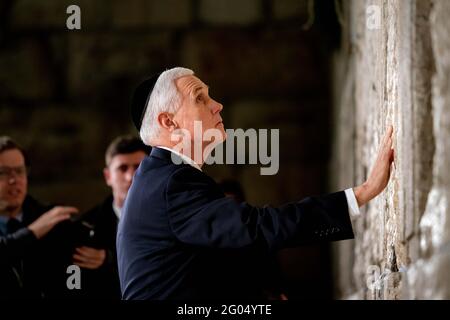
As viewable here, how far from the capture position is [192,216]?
2.14m

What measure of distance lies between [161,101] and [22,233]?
4.17ft

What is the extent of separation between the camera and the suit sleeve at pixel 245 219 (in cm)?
208

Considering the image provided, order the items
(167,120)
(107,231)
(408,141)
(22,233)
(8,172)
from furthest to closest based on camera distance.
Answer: (107,231) < (8,172) < (22,233) < (167,120) < (408,141)

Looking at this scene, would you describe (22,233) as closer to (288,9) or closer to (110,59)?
(110,59)

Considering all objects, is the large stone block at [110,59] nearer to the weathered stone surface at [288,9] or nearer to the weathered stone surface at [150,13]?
the weathered stone surface at [150,13]

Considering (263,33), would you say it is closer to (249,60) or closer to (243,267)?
(249,60)

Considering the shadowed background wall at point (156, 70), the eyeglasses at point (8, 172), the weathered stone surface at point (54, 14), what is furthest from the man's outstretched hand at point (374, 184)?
the weathered stone surface at point (54, 14)

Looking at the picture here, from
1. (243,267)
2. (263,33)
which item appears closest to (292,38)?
(263,33)

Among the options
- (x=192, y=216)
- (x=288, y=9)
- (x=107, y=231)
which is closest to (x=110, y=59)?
(x=288, y=9)

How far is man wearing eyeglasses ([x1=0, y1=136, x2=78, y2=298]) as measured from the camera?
3418mm

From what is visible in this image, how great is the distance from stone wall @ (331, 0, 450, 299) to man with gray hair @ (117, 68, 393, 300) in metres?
0.14

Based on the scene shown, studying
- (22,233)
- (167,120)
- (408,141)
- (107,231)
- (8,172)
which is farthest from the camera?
(107,231)

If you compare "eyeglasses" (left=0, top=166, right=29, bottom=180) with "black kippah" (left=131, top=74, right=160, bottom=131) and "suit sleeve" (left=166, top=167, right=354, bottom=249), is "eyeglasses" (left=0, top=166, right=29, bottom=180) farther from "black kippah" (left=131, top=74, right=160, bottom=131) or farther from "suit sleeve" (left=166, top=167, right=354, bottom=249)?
"suit sleeve" (left=166, top=167, right=354, bottom=249)

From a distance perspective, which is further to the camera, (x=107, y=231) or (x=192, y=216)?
(x=107, y=231)
